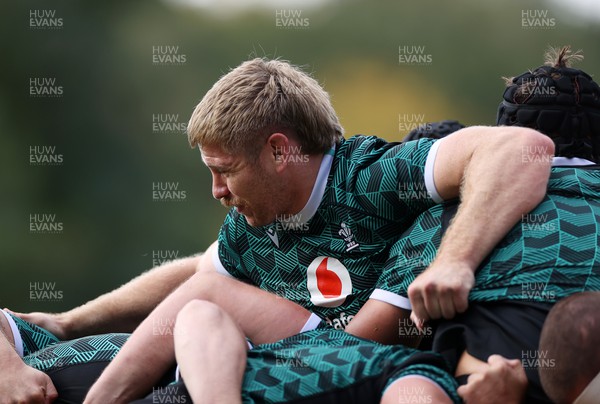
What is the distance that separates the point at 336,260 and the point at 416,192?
329mm

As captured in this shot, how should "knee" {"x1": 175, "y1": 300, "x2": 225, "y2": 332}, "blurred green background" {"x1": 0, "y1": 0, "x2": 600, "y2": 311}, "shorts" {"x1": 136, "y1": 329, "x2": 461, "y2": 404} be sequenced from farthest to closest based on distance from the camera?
"blurred green background" {"x1": 0, "y1": 0, "x2": 600, "y2": 311}, "knee" {"x1": 175, "y1": 300, "x2": 225, "y2": 332}, "shorts" {"x1": 136, "y1": 329, "x2": 461, "y2": 404}

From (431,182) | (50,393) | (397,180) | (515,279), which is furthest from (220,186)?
(515,279)

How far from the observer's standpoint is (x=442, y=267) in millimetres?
2680

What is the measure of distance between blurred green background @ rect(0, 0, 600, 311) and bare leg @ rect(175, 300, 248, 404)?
9.86m

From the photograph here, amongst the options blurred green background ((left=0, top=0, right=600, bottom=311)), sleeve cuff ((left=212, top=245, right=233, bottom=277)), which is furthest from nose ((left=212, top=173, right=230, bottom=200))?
blurred green background ((left=0, top=0, right=600, bottom=311))

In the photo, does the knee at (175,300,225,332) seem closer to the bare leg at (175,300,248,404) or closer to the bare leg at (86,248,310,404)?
the bare leg at (175,300,248,404)

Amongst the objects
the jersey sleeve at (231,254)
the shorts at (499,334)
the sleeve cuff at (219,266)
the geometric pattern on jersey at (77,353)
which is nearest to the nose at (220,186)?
the jersey sleeve at (231,254)

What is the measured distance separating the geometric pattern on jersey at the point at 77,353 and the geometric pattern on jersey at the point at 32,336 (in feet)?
0.33

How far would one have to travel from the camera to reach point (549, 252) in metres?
2.68

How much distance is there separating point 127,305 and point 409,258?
4.49 feet

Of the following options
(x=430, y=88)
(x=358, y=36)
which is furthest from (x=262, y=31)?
(x=430, y=88)

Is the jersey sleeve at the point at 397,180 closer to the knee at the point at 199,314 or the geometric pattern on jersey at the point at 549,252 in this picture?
the geometric pattern on jersey at the point at 549,252

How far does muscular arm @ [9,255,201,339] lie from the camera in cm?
382

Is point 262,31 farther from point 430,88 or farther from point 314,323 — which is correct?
point 314,323
